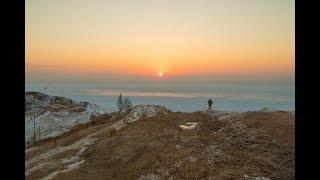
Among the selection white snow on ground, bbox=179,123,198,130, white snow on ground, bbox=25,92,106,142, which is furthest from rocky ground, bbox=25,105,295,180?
white snow on ground, bbox=25,92,106,142

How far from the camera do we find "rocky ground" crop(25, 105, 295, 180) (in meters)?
14.8

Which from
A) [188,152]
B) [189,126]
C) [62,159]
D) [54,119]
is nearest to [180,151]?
[188,152]

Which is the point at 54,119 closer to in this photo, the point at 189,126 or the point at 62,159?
the point at 62,159

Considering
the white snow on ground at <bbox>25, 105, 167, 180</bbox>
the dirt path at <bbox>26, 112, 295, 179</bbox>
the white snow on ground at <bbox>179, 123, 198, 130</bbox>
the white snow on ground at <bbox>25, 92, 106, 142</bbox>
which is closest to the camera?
the dirt path at <bbox>26, 112, 295, 179</bbox>

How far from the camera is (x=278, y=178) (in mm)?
13328

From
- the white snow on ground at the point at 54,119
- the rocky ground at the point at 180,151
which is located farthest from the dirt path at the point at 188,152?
the white snow on ground at the point at 54,119

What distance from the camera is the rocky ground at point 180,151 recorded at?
1480 centimetres

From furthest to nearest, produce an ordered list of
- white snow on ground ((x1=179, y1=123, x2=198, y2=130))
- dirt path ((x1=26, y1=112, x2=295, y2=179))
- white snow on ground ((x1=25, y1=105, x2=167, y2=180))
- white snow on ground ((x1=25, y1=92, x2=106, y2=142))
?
white snow on ground ((x1=25, y1=92, x2=106, y2=142)) → white snow on ground ((x1=179, y1=123, x2=198, y2=130)) → white snow on ground ((x1=25, y1=105, x2=167, y2=180)) → dirt path ((x1=26, y1=112, x2=295, y2=179))

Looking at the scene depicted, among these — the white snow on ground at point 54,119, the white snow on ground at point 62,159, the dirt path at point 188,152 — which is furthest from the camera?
the white snow on ground at point 54,119

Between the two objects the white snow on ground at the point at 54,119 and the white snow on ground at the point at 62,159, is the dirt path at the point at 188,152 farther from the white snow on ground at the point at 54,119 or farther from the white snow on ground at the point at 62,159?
the white snow on ground at the point at 54,119

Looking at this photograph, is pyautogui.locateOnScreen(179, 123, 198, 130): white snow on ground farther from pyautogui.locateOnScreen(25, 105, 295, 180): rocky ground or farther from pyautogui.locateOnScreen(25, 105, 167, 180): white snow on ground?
pyautogui.locateOnScreen(25, 105, 167, 180): white snow on ground
